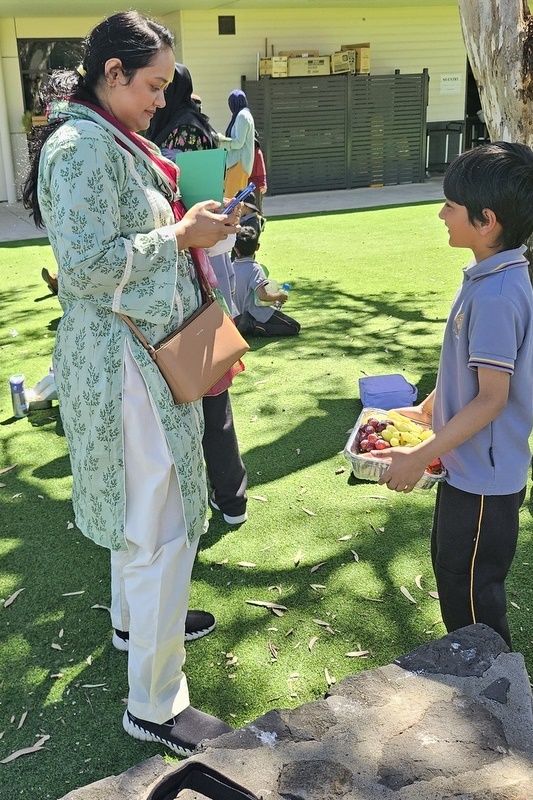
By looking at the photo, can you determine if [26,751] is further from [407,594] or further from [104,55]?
[104,55]

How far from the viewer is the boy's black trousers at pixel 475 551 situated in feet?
7.51

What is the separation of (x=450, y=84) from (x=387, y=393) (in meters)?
15.4

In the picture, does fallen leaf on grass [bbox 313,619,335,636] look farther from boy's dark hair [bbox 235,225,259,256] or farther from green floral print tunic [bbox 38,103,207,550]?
boy's dark hair [bbox 235,225,259,256]

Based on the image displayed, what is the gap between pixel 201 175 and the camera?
2.60 m

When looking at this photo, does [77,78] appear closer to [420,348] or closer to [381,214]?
[420,348]

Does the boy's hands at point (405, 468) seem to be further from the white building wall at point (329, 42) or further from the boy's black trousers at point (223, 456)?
the white building wall at point (329, 42)

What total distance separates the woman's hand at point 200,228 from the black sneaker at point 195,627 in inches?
57.8

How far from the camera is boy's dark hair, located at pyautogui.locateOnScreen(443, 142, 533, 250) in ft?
6.91

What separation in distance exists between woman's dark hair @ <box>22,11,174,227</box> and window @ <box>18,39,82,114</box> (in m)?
14.1

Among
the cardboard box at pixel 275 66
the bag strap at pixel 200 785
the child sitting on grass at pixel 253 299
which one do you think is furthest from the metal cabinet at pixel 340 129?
the bag strap at pixel 200 785

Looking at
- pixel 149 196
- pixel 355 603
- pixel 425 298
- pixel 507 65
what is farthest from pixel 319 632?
pixel 425 298

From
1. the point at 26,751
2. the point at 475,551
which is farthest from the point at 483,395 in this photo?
the point at 26,751

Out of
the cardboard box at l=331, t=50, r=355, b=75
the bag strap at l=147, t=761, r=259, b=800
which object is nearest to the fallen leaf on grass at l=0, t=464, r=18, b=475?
the bag strap at l=147, t=761, r=259, b=800

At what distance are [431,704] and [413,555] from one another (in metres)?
1.56
